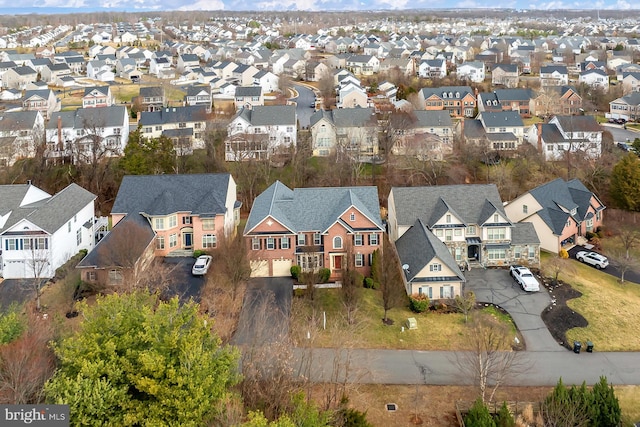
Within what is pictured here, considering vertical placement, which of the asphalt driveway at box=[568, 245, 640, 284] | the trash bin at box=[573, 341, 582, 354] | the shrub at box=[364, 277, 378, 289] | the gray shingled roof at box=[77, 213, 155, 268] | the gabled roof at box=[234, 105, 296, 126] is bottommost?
the asphalt driveway at box=[568, 245, 640, 284]

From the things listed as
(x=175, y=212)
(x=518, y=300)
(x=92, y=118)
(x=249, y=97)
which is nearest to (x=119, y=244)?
(x=175, y=212)

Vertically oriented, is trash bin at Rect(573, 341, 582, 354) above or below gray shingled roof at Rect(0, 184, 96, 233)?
below

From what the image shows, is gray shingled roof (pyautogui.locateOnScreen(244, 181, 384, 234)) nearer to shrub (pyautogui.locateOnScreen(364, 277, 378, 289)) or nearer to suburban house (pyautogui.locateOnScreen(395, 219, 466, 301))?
shrub (pyautogui.locateOnScreen(364, 277, 378, 289))

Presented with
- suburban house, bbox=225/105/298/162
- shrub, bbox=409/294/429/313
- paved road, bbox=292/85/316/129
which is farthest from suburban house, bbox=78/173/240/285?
paved road, bbox=292/85/316/129

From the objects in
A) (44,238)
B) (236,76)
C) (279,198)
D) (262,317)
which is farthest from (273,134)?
(236,76)

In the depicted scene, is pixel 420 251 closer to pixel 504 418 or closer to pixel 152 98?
pixel 504 418

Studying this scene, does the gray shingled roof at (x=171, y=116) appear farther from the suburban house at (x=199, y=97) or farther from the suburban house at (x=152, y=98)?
the suburban house at (x=152, y=98)
